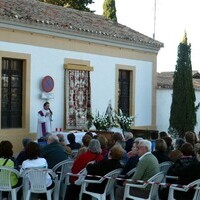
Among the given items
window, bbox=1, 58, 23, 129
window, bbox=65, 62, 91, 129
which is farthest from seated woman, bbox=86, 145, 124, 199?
window, bbox=65, 62, 91, 129

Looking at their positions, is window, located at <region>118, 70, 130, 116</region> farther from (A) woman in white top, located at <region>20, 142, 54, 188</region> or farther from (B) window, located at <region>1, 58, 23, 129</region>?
(A) woman in white top, located at <region>20, 142, 54, 188</region>

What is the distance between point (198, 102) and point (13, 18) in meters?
12.7

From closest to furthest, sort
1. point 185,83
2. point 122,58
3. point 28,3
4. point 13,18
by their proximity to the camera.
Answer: point 13,18
point 28,3
point 122,58
point 185,83

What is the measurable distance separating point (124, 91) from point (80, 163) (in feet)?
38.2

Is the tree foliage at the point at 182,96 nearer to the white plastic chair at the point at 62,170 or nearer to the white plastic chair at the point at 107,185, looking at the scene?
the white plastic chair at the point at 62,170

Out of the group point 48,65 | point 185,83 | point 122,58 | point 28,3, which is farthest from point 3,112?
point 185,83

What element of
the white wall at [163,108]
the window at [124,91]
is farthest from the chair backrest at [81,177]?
the white wall at [163,108]

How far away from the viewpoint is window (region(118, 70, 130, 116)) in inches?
784

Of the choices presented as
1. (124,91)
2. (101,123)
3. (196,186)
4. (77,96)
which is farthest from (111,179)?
(124,91)

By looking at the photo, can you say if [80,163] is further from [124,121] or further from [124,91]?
[124,91]

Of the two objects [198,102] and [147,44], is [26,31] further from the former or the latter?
Answer: [198,102]

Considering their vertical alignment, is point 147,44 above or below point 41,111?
above

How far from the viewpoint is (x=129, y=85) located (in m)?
20.3

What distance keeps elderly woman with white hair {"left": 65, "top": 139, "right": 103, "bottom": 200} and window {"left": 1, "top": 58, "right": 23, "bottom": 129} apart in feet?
23.0
